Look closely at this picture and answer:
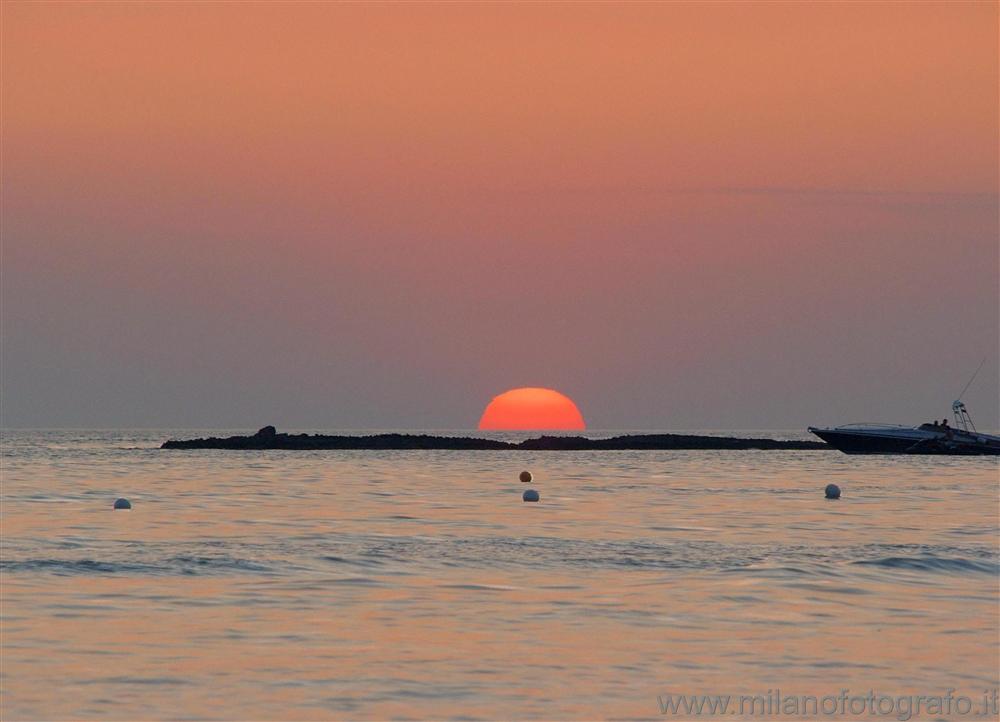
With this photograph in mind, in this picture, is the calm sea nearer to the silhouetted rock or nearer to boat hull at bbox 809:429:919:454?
boat hull at bbox 809:429:919:454

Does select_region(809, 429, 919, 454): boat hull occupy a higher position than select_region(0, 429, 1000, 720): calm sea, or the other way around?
select_region(809, 429, 919, 454): boat hull

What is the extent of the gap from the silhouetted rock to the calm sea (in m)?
104

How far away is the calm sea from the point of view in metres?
20.0

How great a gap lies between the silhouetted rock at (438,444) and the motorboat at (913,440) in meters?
42.6

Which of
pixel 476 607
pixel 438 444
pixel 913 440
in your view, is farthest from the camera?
pixel 438 444

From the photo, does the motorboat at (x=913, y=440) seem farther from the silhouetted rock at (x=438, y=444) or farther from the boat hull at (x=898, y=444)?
the silhouetted rock at (x=438, y=444)

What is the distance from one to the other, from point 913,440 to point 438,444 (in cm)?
6244

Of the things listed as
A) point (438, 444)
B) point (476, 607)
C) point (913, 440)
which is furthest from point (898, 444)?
point (476, 607)

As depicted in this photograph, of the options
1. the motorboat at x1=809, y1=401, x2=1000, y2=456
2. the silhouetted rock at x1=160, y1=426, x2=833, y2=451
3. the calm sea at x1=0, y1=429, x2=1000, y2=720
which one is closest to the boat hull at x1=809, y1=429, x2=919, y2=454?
the motorboat at x1=809, y1=401, x2=1000, y2=456

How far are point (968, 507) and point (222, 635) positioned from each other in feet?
142

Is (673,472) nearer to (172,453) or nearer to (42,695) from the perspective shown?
(172,453)

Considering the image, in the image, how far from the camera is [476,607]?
2759 cm

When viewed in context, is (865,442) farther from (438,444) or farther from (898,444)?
(438,444)

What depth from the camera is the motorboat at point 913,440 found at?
417 ft
